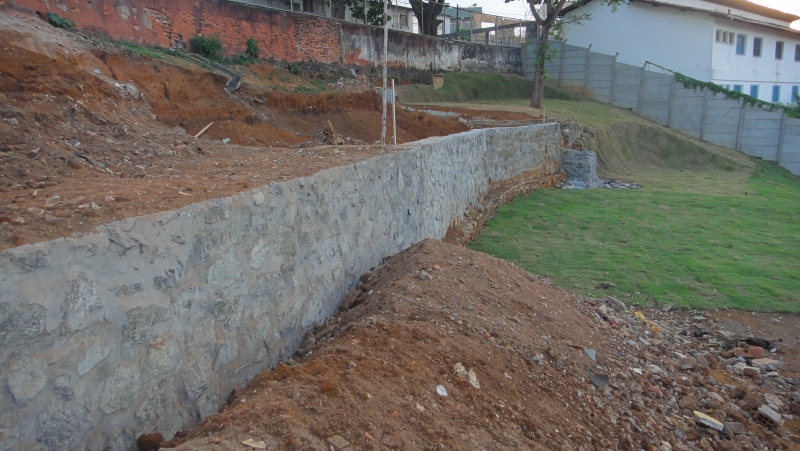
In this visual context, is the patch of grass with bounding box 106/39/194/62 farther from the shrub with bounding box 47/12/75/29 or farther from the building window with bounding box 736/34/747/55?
the building window with bounding box 736/34/747/55

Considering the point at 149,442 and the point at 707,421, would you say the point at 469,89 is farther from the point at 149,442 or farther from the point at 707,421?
the point at 149,442

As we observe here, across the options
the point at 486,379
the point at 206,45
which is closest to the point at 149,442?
the point at 486,379

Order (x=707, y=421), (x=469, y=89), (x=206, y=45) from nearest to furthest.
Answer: (x=707, y=421) → (x=206, y=45) → (x=469, y=89)

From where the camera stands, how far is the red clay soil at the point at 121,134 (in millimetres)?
3557

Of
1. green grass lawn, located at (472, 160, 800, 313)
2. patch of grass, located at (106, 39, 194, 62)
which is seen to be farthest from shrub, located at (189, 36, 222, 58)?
green grass lawn, located at (472, 160, 800, 313)

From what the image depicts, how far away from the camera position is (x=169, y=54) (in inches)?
478

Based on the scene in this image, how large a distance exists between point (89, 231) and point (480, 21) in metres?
34.9

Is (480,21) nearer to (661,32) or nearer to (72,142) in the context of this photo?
(661,32)

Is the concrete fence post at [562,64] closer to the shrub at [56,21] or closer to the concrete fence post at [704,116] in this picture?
the concrete fence post at [704,116]

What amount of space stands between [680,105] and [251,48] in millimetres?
19889

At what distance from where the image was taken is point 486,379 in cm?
406

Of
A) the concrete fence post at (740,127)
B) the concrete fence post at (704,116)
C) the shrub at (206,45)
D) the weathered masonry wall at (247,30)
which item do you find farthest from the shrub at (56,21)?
the concrete fence post at (740,127)

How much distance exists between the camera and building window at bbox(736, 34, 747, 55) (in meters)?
→ 29.1

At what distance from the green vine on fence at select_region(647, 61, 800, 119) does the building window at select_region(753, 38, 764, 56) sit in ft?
20.2
